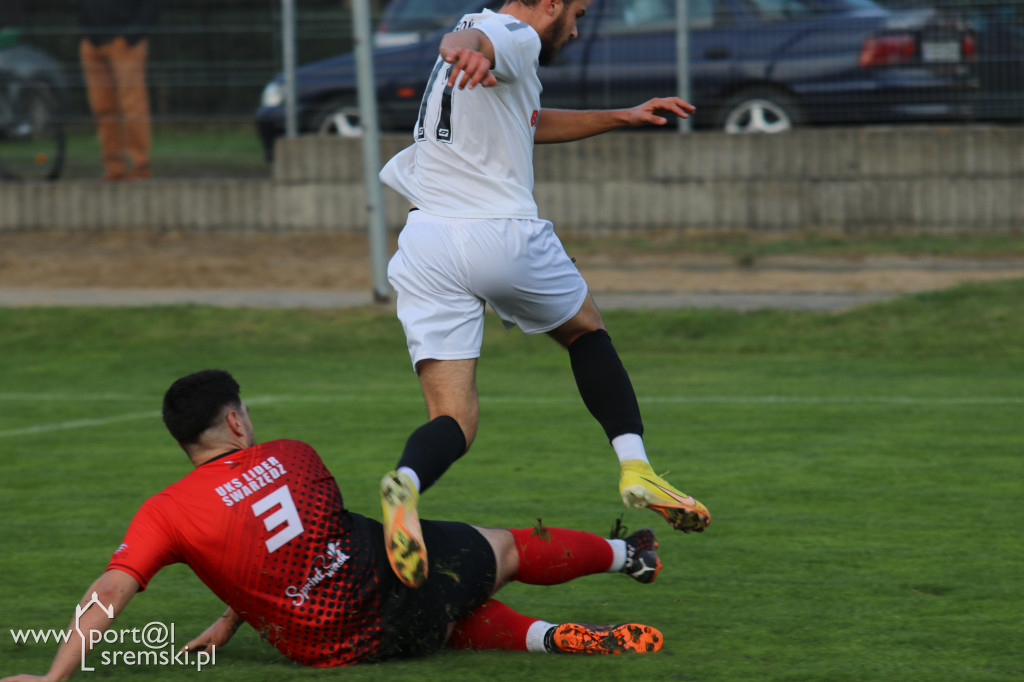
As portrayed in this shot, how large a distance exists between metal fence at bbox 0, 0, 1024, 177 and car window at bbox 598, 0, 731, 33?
1 centimetres

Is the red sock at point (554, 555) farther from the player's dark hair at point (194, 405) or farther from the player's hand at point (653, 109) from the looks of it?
the player's hand at point (653, 109)

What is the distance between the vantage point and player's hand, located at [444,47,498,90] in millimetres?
3750

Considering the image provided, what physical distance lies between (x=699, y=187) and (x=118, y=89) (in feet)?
19.5

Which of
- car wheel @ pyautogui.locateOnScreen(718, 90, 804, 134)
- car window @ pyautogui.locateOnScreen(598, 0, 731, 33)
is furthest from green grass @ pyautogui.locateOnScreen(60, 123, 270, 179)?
car wheel @ pyautogui.locateOnScreen(718, 90, 804, 134)

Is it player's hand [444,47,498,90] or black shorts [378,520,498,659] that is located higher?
player's hand [444,47,498,90]

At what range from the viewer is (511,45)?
158 inches

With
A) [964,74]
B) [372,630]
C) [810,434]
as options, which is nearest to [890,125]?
[964,74]

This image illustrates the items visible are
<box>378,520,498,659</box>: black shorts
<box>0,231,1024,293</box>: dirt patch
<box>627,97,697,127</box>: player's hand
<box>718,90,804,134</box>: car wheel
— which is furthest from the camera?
<box>718,90,804,134</box>: car wheel

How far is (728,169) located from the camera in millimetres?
13562

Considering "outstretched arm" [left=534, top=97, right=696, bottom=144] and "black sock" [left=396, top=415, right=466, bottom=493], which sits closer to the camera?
"black sock" [left=396, top=415, right=466, bottom=493]

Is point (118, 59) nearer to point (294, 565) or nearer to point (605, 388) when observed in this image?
point (605, 388)

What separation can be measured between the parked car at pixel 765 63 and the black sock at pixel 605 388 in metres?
8.90

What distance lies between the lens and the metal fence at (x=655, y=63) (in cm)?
1287

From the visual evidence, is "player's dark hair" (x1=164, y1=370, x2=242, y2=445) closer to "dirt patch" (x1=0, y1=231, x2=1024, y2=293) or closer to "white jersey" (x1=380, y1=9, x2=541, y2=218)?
"white jersey" (x1=380, y1=9, x2=541, y2=218)
